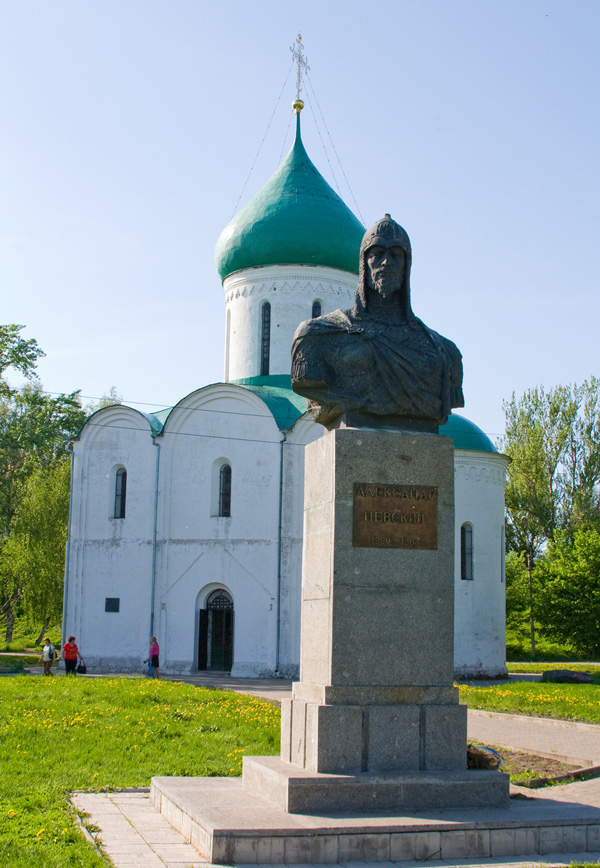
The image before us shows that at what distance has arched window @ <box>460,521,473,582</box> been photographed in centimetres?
2523

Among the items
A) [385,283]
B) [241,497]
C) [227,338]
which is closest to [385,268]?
[385,283]

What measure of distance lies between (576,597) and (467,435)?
10931 millimetres

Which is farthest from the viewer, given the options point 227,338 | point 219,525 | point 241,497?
point 227,338

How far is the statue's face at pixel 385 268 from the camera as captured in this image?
23.9 feet

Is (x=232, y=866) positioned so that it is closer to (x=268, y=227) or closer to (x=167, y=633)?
(x=167, y=633)

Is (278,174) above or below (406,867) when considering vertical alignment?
above

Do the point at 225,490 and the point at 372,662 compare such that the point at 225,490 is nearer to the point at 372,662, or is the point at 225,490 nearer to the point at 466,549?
the point at 466,549

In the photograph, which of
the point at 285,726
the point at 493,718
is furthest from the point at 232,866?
the point at 493,718

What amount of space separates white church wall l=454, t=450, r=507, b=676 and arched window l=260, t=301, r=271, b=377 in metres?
5.60

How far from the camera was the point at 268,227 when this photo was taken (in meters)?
25.6

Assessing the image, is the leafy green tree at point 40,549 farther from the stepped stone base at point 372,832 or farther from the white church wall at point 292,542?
the stepped stone base at point 372,832

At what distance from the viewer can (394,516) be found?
6.73 m

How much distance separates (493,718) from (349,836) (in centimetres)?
913

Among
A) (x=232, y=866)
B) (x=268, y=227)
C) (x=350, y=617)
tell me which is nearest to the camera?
(x=232, y=866)
